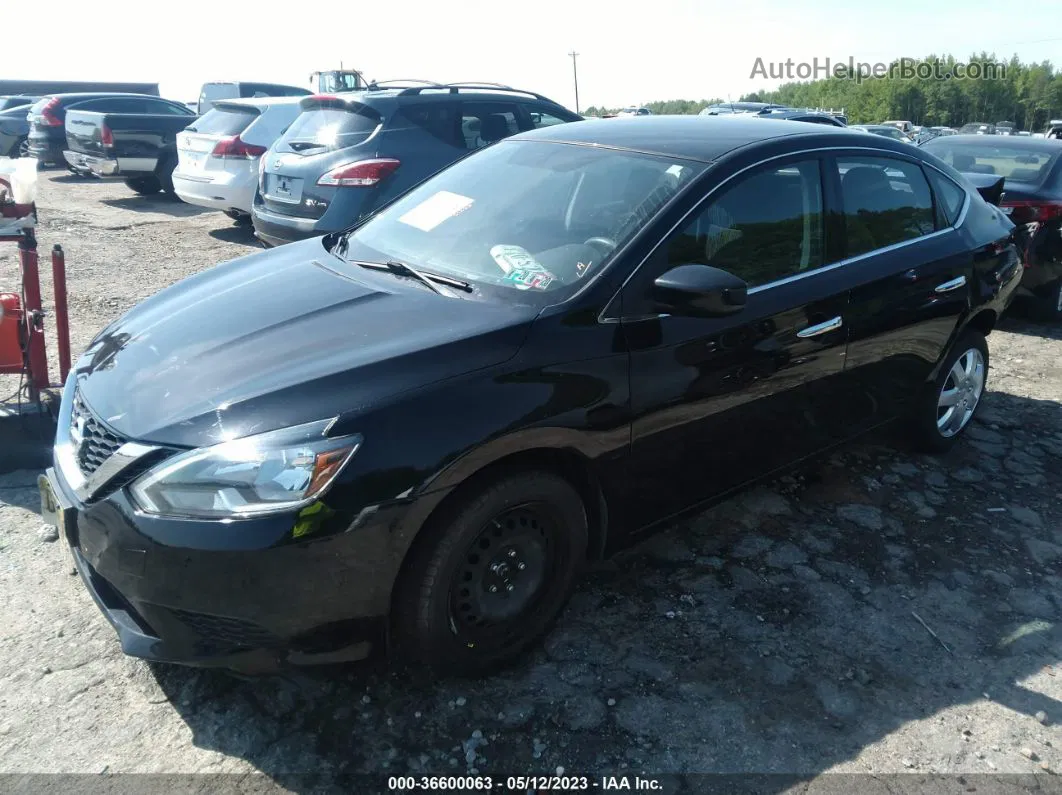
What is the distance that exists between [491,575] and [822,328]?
1.75 metres

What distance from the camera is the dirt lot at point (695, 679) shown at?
248 centimetres

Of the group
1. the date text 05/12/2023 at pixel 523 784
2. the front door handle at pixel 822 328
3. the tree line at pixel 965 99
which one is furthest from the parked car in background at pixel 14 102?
the tree line at pixel 965 99

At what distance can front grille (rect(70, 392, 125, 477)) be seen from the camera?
2459mm

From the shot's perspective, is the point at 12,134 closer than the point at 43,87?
Yes

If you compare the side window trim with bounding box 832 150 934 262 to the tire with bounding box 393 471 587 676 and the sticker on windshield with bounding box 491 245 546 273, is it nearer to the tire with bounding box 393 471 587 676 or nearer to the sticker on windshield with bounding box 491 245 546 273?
the sticker on windshield with bounding box 491 245 546 273

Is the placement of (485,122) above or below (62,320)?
above

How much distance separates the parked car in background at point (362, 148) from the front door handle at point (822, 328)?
4.19 metres

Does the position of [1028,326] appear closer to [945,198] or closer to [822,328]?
[945,198]

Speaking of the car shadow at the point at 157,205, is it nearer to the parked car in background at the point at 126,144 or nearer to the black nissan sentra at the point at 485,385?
the parked car in background at the point at 126,144

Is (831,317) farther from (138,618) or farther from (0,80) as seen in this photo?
(0,80)

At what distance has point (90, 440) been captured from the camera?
2.55 metres

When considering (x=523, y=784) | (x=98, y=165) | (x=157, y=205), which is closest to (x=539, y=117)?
(x=523, y=784)

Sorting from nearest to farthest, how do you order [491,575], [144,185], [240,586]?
[240,586], [491,575], [144,185]

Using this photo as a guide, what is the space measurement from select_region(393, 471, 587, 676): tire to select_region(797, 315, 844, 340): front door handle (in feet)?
4.06
